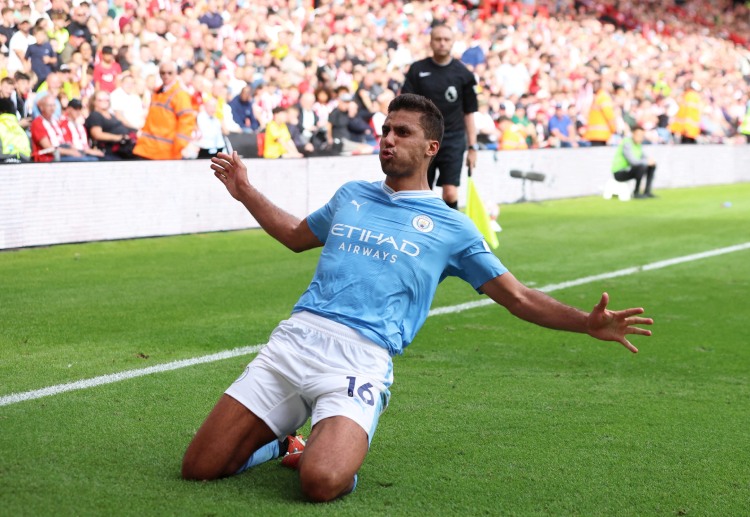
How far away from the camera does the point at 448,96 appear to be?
12.0 metres

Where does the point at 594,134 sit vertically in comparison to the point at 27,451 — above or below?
below

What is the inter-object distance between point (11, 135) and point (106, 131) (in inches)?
68.6

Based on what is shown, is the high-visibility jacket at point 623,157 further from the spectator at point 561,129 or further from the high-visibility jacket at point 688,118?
→ the high-visibility jacket at point 688,118

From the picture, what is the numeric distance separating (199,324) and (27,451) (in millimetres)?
3470

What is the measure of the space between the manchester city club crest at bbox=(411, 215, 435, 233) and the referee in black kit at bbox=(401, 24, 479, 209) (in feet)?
21.9

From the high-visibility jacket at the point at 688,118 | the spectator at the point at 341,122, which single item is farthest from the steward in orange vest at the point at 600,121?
the spectator at the point at 341,122

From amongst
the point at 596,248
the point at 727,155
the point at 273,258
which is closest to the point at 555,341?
the point at 273,258

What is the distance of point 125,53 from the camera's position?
17344mm

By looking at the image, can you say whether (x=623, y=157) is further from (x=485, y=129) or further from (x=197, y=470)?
(x=197, y=470)

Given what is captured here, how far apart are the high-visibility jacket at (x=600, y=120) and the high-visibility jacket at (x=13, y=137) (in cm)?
1518

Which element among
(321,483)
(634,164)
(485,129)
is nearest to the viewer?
(321,483)

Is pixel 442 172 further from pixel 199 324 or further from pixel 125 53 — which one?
pixel 125 53

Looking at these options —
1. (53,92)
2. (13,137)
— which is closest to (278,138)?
(53,92)

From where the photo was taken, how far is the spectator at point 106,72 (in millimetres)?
16703
